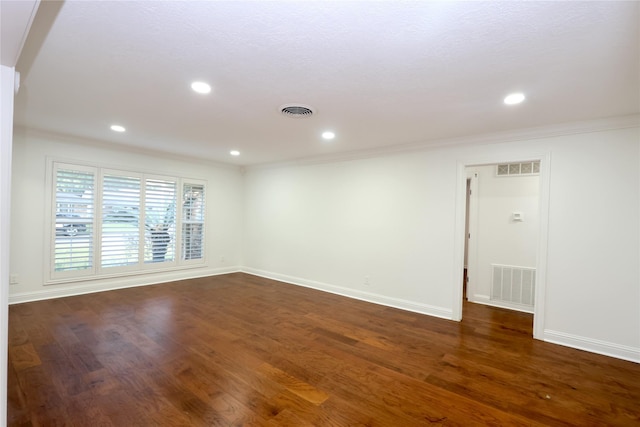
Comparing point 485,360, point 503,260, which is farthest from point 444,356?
point 503,260

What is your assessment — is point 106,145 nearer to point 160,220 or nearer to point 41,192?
point 41,192

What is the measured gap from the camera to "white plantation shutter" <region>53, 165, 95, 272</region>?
14.2ft

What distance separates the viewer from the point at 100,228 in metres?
4.67

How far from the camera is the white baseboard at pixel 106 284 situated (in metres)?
4.16

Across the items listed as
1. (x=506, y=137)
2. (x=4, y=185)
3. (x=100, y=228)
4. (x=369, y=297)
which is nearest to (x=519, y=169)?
(x=506, y=137)

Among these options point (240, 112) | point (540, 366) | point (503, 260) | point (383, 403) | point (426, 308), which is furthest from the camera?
point (503, 260)

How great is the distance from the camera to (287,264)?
19.2ft

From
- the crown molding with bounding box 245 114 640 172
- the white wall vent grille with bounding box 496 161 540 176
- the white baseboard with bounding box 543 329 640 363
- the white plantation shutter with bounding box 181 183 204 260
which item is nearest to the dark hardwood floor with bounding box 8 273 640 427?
the white baseboard with bounding box 543 329 640 363

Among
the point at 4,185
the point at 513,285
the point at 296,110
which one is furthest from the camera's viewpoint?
the point at 513,285

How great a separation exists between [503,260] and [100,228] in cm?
637

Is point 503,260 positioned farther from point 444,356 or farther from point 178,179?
point 178,179

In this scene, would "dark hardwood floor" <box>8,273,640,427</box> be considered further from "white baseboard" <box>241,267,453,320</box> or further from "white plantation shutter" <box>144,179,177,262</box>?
"white plantation shutter" <box>144,179,177,262</box>

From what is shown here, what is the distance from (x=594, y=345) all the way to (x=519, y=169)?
2462 mm

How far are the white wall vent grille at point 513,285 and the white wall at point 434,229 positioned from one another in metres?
1.13
